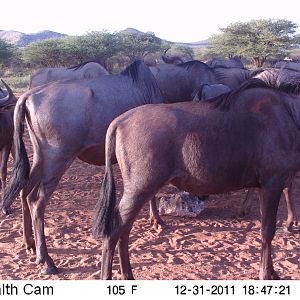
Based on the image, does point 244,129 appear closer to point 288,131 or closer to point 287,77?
point 288,131

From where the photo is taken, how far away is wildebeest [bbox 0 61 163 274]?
450 centimetres

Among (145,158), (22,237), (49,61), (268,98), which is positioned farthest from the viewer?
(49,61)

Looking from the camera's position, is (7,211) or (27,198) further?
(7,211)

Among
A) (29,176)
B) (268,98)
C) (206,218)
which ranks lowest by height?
(206,218)

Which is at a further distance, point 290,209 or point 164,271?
point 290,209

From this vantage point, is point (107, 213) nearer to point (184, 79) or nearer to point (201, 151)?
point (201, 151)

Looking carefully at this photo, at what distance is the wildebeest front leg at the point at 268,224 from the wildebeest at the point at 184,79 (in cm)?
471

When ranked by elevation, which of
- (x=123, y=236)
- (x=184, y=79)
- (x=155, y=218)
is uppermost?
(x=184, y=79)

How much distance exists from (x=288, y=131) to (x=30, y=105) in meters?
2.63

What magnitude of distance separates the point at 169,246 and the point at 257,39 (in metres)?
33.4

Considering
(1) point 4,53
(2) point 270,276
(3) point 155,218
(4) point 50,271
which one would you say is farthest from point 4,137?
(1) point 4,53

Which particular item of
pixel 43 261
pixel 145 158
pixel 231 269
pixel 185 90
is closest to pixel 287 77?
pixel 145 158

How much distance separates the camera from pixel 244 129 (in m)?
3.71

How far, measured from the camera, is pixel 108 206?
3.81m
